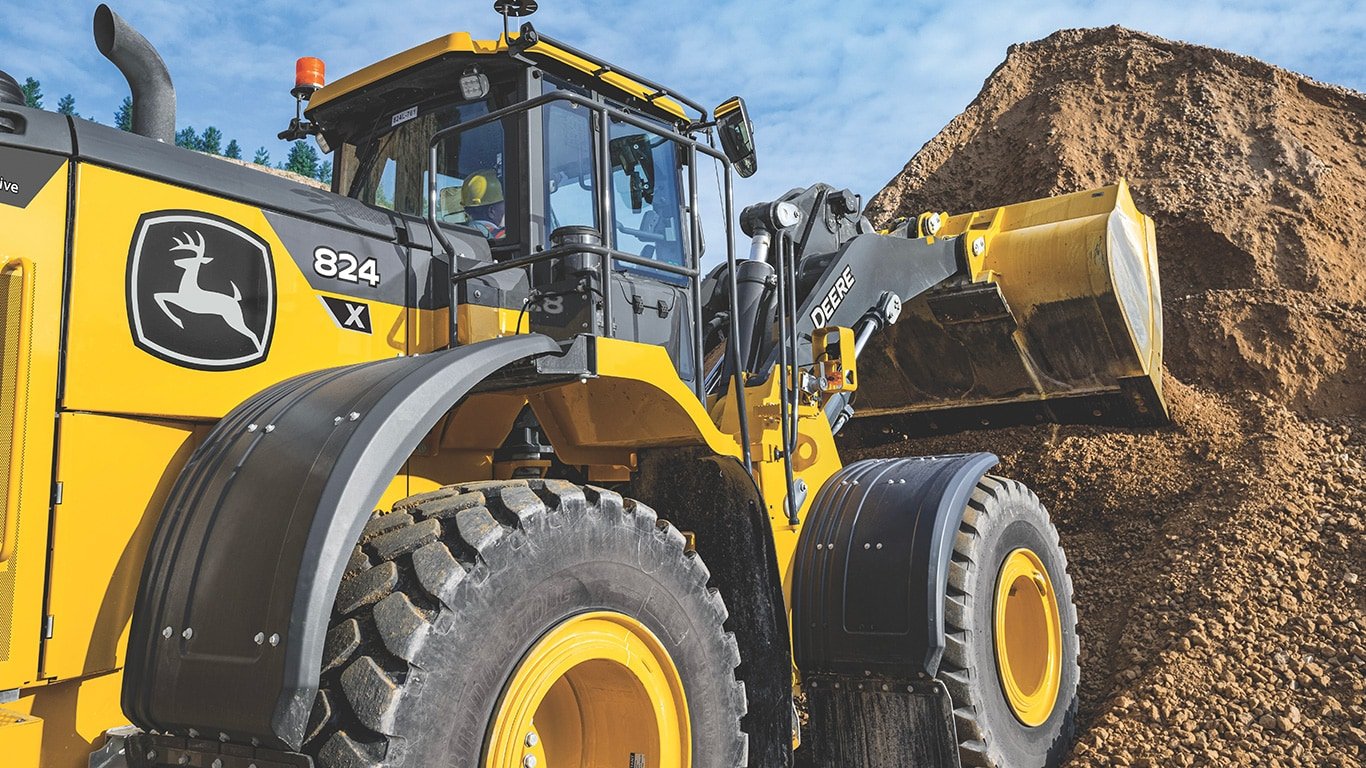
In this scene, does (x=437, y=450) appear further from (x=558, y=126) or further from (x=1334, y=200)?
(x=1334, y=200)

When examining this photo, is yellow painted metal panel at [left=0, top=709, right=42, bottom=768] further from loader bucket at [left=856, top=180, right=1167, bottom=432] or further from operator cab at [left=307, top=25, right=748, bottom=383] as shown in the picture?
loader bucket at [left=856, top=180, right=1167, bottom=432]

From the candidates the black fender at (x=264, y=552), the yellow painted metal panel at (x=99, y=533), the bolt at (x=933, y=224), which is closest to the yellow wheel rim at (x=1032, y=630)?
the bolt at (x=933, y=224)

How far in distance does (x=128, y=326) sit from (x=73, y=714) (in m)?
0.89

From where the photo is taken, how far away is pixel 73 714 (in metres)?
2.37

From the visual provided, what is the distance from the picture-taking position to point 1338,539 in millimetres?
5797

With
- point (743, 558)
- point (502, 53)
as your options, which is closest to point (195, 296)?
point (502, 53)

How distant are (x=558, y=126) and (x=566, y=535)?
1641 millimetres

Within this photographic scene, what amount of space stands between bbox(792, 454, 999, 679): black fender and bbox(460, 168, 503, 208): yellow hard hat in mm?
1810

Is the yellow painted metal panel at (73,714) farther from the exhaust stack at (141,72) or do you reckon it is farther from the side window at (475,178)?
the side window at (475,178)

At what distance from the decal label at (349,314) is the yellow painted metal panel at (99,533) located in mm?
641

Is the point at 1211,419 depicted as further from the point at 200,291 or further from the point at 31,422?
the point at 31,422

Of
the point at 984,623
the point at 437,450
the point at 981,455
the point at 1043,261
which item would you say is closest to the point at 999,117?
the point at 1043,261

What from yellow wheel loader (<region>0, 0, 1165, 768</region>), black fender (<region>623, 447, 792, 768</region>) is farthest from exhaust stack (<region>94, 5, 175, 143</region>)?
black fender (<region>623, 447, 792, 768</region>)

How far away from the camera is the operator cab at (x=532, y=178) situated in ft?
11.0
